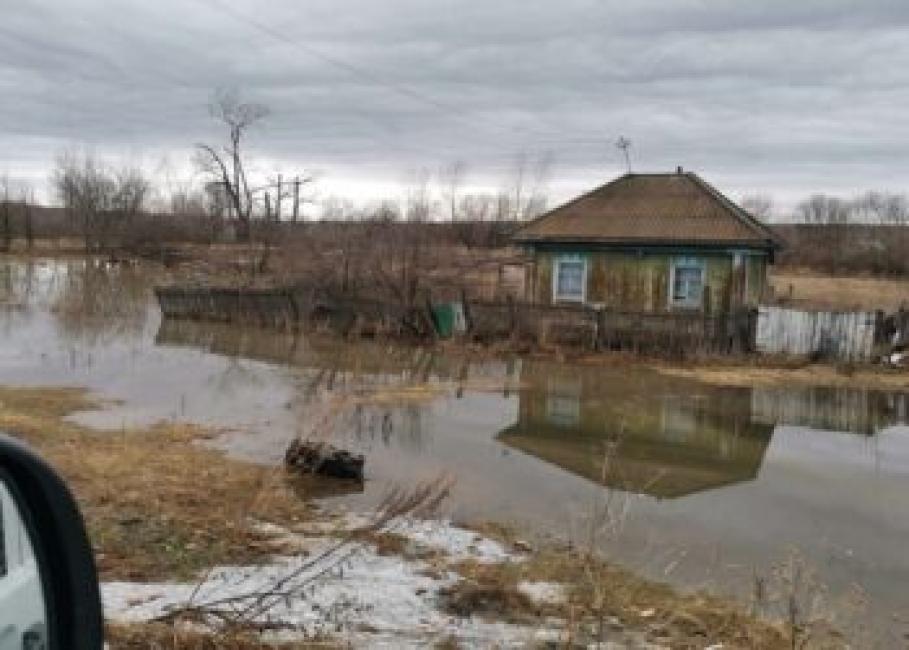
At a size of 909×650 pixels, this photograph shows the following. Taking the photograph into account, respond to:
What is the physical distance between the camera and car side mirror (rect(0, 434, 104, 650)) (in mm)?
1992

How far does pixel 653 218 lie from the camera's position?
1130 inches

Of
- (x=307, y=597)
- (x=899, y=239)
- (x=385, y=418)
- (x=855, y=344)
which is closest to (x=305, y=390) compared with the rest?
(x=385, y=418)

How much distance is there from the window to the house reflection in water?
5.31m

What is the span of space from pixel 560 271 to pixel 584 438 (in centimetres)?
1397

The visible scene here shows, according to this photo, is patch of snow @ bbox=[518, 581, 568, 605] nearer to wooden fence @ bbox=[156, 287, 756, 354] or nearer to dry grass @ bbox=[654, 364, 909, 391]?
dry grass @ bbox=[654, 364, 909, 391]

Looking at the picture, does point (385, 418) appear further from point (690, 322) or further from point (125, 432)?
point (690, 322)

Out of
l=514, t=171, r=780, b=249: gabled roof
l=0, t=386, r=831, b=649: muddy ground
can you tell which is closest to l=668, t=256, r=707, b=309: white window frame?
l=514, t=171, r=780, b=249: gabled roof

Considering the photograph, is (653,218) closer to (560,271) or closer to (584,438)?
(560,271)

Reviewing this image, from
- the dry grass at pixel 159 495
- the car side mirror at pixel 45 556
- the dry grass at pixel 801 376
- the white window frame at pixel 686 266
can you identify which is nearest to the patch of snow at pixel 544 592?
the dry grass at pixel 159 495

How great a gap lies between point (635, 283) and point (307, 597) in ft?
72.0

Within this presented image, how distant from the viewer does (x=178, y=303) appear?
32.7 meters

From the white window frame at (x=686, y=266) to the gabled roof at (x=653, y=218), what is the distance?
56cm

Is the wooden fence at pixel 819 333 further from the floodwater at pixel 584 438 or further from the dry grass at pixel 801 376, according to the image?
the floodwater at pixel 584 438

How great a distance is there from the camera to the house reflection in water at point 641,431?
13.6 m
